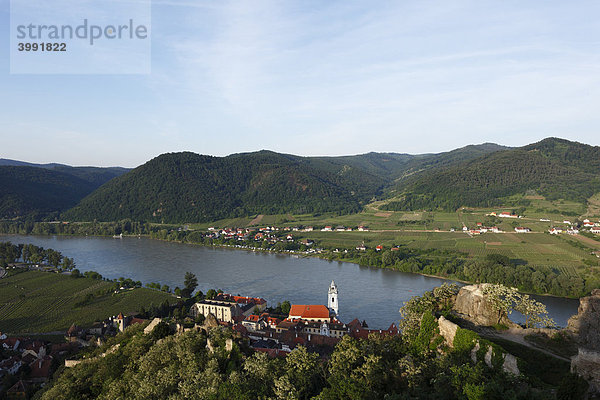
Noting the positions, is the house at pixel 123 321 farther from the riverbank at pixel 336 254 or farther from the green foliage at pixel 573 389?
the riverbank at pixel 336 254

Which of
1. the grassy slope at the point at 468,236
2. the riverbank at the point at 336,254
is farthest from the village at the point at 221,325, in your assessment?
the grassy slope at the point at 468,236

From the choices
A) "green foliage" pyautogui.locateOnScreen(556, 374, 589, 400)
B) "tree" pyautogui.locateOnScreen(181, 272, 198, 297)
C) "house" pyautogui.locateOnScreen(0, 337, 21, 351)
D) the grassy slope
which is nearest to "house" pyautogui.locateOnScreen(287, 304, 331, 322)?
"tree" pyautogui.locateOnScreen(181, 272, 198, 297)

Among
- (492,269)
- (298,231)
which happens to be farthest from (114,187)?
(492,269)

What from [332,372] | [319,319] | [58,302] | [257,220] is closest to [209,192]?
[257,220]

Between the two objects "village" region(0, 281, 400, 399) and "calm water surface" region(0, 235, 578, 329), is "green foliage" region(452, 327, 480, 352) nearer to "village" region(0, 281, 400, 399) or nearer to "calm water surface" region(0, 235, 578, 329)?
"village" region(0, 281, 400, 399)

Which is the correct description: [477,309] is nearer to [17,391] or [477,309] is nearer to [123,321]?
[17,391]
